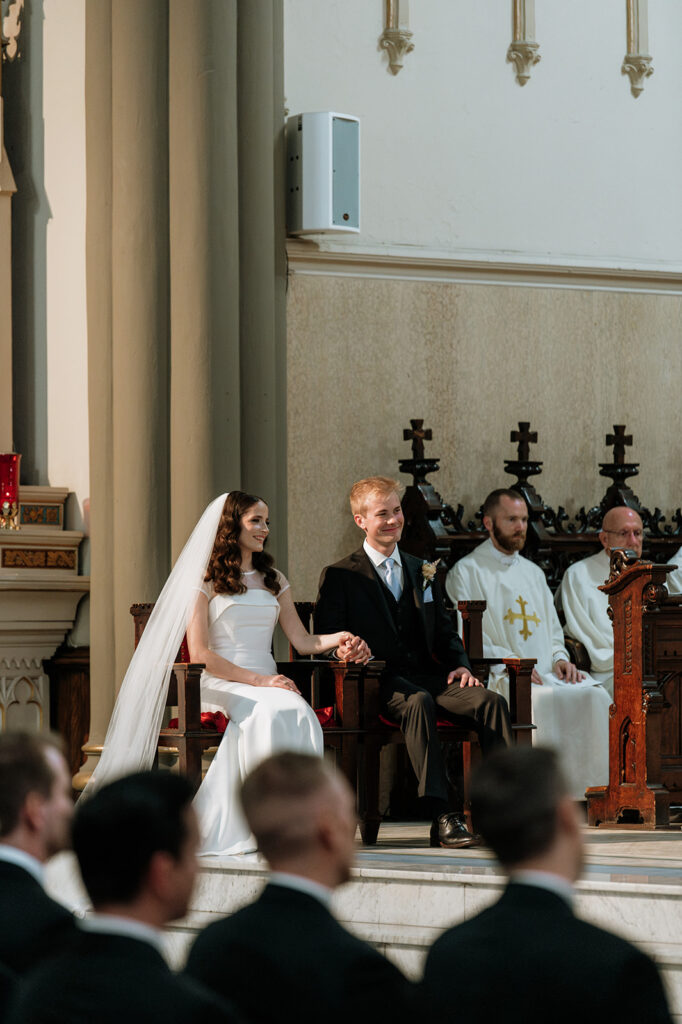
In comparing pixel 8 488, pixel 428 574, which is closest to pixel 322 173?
pixel 8 488

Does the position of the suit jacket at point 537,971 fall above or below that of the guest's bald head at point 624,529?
below

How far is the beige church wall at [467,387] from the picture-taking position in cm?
836

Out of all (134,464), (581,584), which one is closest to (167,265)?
(134,464)

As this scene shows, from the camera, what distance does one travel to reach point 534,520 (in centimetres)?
840

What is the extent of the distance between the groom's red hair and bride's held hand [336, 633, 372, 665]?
2.25 ft

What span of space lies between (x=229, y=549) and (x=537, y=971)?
446 centimetres

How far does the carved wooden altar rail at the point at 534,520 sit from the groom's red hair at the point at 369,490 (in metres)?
1.08

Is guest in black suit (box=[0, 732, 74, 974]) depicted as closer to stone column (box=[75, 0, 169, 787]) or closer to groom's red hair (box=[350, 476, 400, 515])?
groom's red hair (box=[350, 476, 400, 515])

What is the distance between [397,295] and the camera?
8.59 meters

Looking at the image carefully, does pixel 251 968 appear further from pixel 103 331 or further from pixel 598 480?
pixel 598 480

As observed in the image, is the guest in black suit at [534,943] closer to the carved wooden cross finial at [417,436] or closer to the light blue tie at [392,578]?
the light blue tie at [392,578]

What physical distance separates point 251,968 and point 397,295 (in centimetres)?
651

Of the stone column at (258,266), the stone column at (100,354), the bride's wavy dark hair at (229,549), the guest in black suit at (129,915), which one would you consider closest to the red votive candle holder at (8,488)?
the stone column at (100,354)

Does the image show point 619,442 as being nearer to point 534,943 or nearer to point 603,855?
point 603,855
